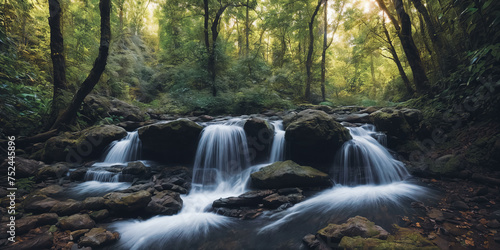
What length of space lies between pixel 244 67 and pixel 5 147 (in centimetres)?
1262

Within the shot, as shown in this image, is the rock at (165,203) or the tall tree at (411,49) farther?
the tall tree at (411,49)

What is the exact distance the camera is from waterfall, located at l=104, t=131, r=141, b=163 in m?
7.40

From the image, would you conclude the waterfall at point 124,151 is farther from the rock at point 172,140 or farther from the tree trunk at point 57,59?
the tree trunk at point 57,59

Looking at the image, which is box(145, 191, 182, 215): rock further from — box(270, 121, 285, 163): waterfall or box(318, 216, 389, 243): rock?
box(270, 121, 285, 163): waterfall

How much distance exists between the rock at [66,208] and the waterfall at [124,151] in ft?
11.5

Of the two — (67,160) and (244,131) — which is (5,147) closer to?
(67,160)

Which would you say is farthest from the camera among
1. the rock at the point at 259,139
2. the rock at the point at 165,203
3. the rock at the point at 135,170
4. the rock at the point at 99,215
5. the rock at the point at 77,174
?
the rock at the point at 259,139

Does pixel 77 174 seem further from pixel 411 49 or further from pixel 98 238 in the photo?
pixel 411 49

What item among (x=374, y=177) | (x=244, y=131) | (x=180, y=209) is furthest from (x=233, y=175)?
(x=374, y=177)

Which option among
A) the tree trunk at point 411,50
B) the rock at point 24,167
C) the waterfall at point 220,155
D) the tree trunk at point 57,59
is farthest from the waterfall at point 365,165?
the tree trunk at point 57,59

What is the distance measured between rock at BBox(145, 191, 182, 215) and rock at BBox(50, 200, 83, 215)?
1309 mm

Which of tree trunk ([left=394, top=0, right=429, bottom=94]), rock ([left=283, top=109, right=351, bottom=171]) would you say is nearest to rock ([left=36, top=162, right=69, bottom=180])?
rock ([left=283, top=109, right=351, bottom=171])

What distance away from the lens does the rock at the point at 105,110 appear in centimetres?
904

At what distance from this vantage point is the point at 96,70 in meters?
7.29
